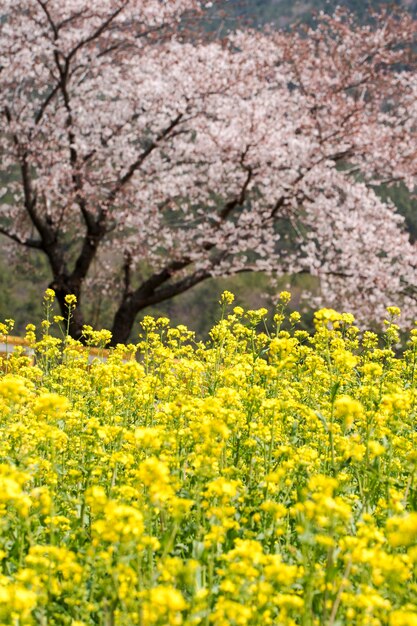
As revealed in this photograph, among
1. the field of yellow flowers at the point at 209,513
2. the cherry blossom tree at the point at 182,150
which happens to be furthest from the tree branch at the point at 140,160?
the field of yellow flowers at the point at 209,513

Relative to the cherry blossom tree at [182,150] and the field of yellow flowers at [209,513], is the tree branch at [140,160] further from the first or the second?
the field of yellow flowers at [209,513]

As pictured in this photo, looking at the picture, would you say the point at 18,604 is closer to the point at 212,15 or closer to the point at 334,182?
the point at 334,182

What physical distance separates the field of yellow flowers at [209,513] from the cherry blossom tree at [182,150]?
8.67 meters

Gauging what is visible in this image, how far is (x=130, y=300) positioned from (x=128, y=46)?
5714mm

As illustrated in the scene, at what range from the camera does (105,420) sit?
500cm

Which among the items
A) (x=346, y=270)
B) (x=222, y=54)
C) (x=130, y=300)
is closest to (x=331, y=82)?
(x=222, y=54)

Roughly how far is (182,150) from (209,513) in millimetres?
12599

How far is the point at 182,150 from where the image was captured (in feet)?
48.5

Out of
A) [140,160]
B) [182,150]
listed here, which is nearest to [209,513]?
[140,160]

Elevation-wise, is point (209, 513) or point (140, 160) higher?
point (140, 160)

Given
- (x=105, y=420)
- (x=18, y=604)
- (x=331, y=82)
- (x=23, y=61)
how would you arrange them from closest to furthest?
(x=18, y=604) → (x=105, y=420) → (x=23, y=61) → (x=331, y=82)

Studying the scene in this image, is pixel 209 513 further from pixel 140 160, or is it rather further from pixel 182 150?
pixel 182 150

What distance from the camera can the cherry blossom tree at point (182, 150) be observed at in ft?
45.6

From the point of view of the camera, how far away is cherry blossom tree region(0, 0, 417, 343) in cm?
1391
